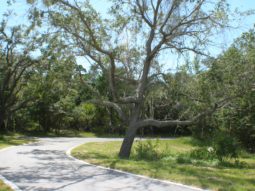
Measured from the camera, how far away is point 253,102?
26.5m

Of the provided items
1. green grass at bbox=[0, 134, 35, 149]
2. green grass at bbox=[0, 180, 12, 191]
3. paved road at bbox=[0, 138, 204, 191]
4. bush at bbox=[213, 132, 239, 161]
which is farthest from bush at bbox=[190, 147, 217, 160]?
green grass at bbox=[0, 134, 35, 149]

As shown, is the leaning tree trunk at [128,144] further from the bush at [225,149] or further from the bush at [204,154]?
the bush at [225,149]

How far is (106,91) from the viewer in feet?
114

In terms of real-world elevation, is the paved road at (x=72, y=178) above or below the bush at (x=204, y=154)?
below

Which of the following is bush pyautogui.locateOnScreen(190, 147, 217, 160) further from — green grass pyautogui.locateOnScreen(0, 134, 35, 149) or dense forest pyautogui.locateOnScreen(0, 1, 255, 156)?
green grass pyautogui.locateOnScreen(0, 134, 35, 149)

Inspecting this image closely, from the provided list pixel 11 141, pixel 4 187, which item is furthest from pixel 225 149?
pixel 11 141

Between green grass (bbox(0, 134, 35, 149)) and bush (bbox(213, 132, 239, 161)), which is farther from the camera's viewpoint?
green grass (bbox(0, 134, 35, 149))

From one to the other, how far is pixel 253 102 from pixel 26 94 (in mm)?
24521

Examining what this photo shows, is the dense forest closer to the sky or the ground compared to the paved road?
closer to the sky

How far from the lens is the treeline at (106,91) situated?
1877cm

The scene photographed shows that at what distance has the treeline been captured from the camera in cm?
1877

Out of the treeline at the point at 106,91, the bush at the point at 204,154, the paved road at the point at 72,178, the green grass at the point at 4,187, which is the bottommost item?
the green grass at the point at 4,187

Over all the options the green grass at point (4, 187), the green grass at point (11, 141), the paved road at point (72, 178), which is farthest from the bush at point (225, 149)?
the green grass at point (11, 141)

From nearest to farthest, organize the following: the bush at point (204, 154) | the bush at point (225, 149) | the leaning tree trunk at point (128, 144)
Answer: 1. the bush at point (225, 149)
2. the bush at point (204, 154)
3. the leaning tree trunk at point (128, 144)
